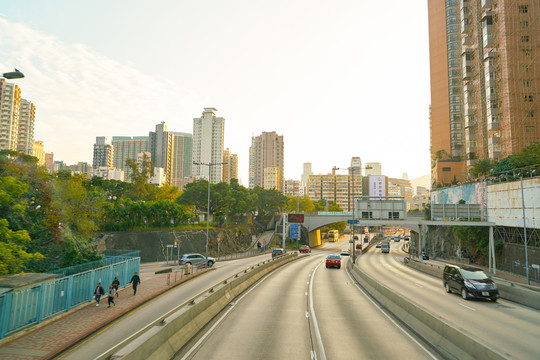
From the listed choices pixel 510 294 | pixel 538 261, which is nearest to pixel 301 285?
pixel 510 294

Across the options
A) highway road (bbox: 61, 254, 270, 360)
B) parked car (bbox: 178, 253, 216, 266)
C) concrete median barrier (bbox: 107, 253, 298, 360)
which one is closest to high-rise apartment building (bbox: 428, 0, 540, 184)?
parked car (bbox: 178, 253, 216, 266)

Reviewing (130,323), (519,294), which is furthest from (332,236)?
(130,323)

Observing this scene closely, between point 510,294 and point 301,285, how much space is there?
14293mm

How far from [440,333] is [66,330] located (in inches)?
597

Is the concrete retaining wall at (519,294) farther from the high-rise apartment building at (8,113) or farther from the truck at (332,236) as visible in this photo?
the high-rise apartment building at (8,113)

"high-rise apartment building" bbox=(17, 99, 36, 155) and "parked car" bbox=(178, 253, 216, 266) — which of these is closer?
"parked car" bbox=(178, 253, 216, 266)

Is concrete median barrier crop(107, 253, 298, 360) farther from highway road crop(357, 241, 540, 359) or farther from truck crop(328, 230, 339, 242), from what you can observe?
truck crop(328, 230, 339, 242)

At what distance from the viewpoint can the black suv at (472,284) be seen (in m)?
21.1

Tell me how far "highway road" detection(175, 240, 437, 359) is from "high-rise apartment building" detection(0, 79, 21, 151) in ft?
575

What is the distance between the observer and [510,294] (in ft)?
73.4

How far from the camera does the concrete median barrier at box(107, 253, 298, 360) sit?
9164mm

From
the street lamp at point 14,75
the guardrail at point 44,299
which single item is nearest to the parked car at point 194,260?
the guardrail at point 44,299

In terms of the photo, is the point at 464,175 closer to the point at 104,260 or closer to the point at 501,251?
the point at 501,251

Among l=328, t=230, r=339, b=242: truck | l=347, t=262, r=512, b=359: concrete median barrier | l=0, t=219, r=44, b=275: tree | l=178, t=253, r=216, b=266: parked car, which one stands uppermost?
l=0, t=219, r=44, b=275: tree
